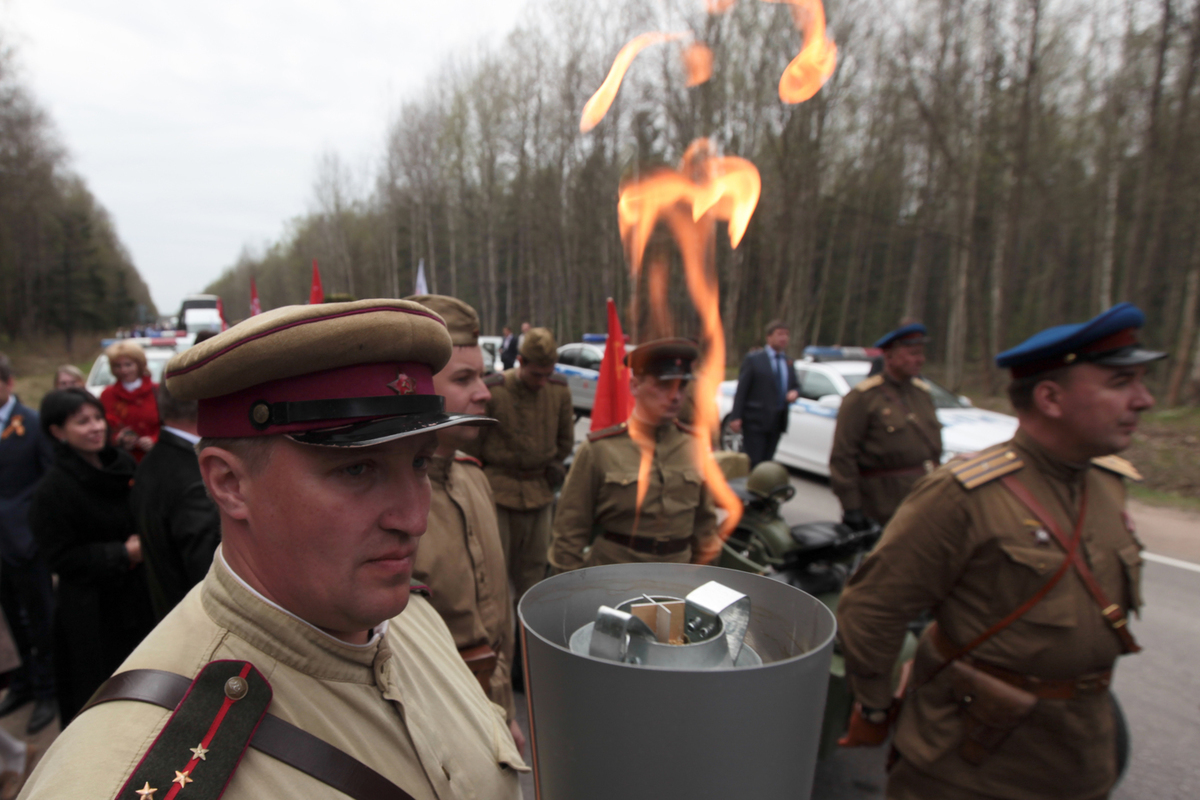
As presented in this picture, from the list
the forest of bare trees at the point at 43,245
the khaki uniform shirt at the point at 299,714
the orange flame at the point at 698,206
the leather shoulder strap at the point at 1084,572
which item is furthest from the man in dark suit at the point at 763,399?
the forest of bare trees at the point at 43,245

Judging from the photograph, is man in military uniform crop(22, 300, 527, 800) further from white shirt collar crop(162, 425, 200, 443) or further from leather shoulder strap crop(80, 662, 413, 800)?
white shirt collar crop(162, 425, 200, 443)

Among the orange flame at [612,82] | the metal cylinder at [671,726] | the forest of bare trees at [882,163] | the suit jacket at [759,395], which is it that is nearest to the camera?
the metal cylinder at [671,726]

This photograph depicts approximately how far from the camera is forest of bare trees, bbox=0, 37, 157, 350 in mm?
27969

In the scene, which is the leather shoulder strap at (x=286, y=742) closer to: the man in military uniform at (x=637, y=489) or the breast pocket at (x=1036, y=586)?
the breast pocket at (x=1036, y=586)

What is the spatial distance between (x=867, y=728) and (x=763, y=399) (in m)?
5.71

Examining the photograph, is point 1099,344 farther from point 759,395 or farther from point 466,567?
point 759,395

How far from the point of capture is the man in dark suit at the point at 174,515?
2.41 m

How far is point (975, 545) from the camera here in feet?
6.87

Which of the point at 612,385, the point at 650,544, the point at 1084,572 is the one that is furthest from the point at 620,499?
the point at 1084,572

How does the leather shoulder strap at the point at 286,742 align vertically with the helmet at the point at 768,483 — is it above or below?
above

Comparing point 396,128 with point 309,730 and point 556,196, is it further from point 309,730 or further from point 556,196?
point 309,730

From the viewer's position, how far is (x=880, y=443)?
4.70 metres

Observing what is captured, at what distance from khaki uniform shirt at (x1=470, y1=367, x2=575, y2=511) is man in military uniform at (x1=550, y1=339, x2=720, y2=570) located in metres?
1.60

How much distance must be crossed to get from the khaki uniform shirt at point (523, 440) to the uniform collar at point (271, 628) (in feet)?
11.7
